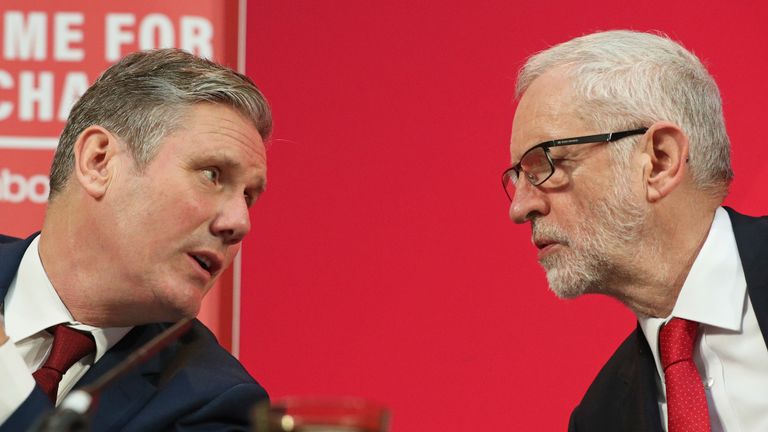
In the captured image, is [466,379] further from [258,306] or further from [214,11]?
[214,11]

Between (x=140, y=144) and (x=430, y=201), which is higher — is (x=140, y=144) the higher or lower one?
the higher one

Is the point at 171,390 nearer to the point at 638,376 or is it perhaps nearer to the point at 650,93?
the point at 638,376

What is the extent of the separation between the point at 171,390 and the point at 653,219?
35.1 inches

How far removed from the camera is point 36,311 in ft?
6.24

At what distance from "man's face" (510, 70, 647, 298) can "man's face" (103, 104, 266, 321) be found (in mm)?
540

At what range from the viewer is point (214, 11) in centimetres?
255

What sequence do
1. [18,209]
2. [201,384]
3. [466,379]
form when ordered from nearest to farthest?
[201,384]
[18,209]
[466,379]

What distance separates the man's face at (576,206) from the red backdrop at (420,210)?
0.63 meters

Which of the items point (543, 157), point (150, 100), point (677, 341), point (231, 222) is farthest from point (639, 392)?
point (150, 100)

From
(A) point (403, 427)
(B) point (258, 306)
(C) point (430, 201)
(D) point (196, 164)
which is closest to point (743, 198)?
(C) point (430, 201)

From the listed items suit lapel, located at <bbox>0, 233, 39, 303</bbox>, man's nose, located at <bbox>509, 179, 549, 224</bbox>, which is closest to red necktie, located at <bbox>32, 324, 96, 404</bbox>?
suit lapel, located at <bbox>0, 233, 39, 303</bbox>

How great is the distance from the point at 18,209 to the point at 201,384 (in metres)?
0.87

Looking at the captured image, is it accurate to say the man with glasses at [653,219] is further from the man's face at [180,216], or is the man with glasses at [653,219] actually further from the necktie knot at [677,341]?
the man's face at [180,216]

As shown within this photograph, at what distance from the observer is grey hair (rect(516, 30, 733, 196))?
2.01 m
